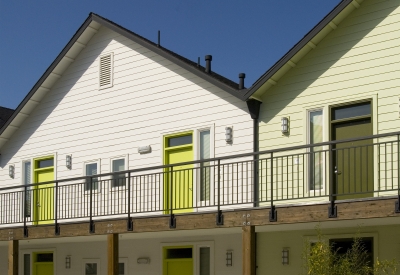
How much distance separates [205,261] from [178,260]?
871 millimetres

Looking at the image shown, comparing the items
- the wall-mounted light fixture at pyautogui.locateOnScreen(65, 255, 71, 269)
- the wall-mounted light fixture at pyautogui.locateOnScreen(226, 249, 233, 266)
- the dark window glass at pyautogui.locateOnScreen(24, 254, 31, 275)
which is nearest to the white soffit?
the dark window glass at pyautogui.locateOnScreen(24, 254, 31, 275)

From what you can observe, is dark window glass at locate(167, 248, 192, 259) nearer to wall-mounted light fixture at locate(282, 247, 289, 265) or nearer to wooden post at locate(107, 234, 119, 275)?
wooden post at locate(107, 234, 119, 275)

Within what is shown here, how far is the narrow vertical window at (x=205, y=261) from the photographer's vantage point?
16.6 meters

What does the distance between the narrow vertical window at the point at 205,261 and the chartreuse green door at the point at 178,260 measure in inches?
13.8

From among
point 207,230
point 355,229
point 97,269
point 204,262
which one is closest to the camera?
point 355,229

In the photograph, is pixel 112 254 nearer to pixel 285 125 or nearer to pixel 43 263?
pixel 285 125

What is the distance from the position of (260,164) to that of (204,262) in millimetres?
3223

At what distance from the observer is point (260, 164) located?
49.1 feet

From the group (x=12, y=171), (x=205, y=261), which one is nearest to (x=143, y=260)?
(x=205, y=261)

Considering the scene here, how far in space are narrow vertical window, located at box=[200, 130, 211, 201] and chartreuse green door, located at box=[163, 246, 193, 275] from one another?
1.60 meters

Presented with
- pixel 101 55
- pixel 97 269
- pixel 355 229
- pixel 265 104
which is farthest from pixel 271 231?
pixel 101 55

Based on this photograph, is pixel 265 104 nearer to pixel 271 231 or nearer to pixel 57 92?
pixel 271 231

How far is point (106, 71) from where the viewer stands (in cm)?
1923

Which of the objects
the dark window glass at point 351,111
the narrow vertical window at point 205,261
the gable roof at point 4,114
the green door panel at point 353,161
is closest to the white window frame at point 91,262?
the narrow vertical window at point 205,261
